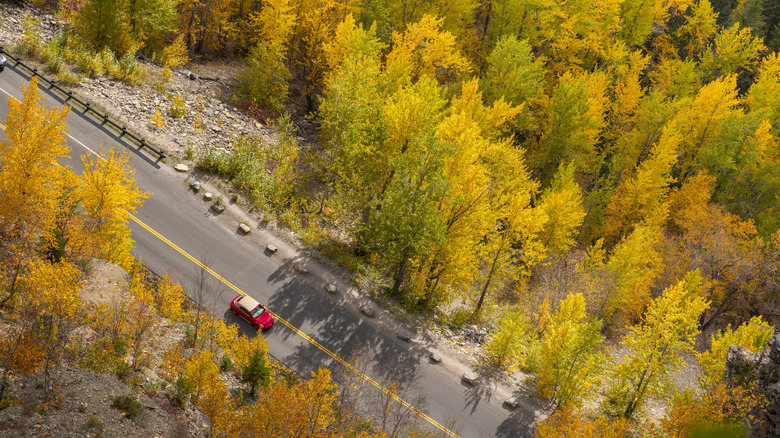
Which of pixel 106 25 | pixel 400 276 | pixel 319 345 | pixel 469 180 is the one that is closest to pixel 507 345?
pixel 400 276

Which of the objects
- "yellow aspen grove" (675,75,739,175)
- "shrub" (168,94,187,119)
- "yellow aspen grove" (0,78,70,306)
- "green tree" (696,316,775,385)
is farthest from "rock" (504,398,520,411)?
"yellow aspen grove" (675,75,739,175)

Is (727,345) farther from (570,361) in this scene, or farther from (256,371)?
(256,371)

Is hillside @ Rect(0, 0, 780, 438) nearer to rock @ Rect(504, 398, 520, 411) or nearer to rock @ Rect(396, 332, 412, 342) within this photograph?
rock @ Rect(504, 398, 520, 411)

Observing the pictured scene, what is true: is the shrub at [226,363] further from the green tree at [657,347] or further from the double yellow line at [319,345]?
the green tree at [657,347]

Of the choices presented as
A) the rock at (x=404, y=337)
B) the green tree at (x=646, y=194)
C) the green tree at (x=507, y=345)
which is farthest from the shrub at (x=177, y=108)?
the green tree at (x=646, y=194)

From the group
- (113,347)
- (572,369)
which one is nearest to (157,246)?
(113,347)

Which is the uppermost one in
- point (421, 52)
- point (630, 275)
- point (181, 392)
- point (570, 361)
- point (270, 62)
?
point (421, 52)

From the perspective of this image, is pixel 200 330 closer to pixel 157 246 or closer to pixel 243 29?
pixel 157 246
